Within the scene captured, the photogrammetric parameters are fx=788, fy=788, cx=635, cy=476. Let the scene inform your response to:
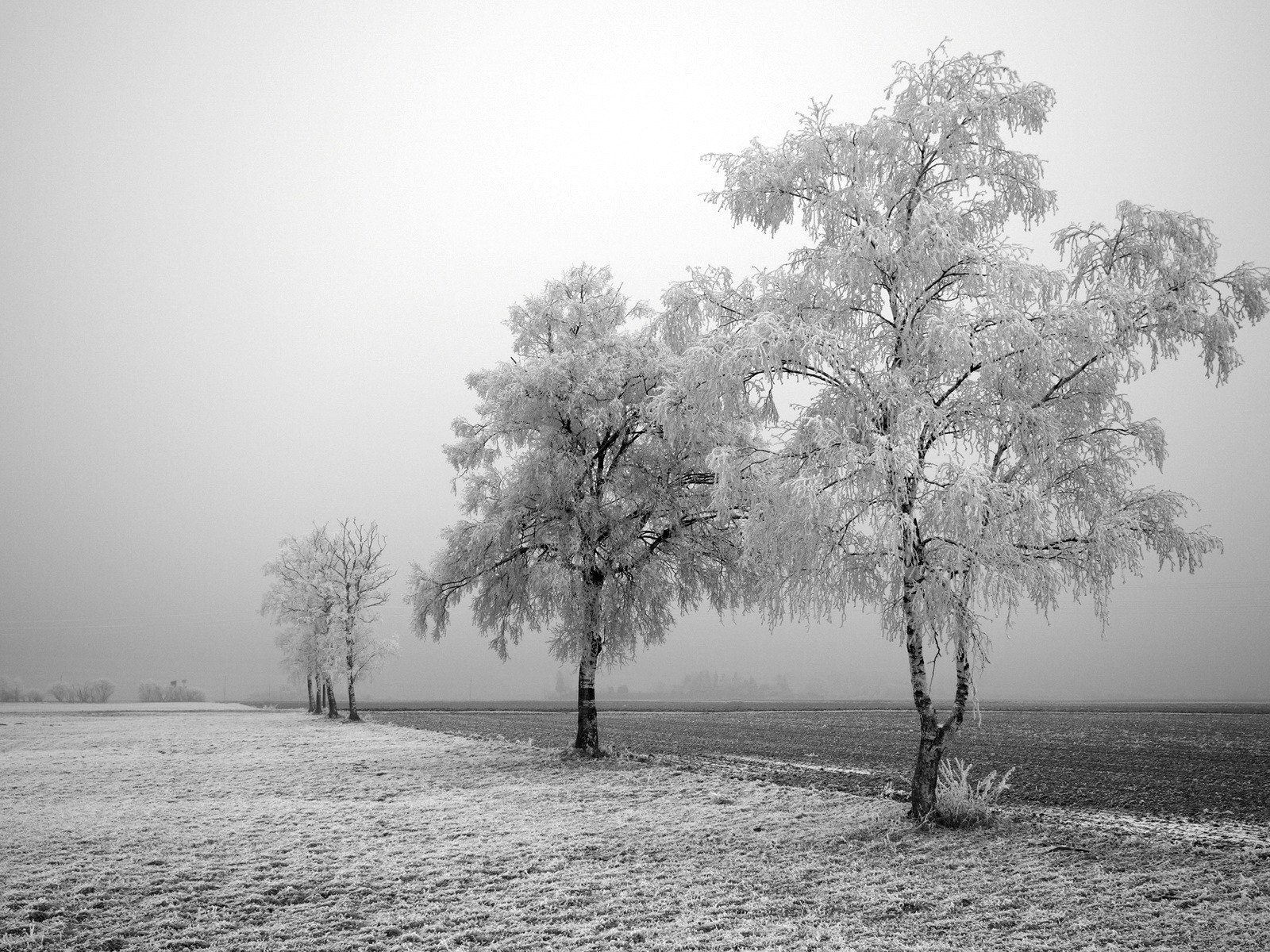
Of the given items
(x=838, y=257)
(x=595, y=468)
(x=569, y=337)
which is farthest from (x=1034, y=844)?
(x=569, y=337)

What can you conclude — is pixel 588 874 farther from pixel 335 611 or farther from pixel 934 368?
pixel 335 611

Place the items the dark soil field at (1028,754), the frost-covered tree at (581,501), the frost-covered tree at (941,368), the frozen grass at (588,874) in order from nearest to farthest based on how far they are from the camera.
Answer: the frozen grass at (588,874) → the frost-covered tree at (941,368) → the dark soil field at (1028,754) → the frost-covered tree at (581,501)

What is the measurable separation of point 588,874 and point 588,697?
13181 mm

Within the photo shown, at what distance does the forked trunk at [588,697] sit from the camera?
21.8 m

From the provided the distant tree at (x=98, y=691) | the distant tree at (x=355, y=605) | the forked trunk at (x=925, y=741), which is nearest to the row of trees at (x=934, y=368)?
→ the forked trunk at (x=925, y=741)

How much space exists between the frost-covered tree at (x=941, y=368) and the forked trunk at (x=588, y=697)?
1012 cm

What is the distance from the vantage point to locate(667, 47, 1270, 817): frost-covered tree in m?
10.9

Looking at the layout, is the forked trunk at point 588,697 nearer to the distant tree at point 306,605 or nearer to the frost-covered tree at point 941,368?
the frost-covered tree at point 941,368

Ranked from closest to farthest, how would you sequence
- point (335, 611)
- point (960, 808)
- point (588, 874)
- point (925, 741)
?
point (588, 874) < point (960, 808) < point (925, 741) < point (335, 611)

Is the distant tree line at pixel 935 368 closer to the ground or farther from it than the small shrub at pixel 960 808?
farther from it

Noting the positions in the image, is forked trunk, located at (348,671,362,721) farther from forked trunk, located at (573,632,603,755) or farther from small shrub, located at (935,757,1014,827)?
small shrub, located at (935,757,1014,827)

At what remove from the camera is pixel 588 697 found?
73.4 feet

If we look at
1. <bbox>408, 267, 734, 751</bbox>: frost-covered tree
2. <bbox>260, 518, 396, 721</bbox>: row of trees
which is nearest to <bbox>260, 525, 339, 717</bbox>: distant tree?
<bbox>260, 518, 396, 721</bbox>: row of trees

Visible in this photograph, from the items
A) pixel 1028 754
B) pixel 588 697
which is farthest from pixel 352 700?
pixel 1028 754
